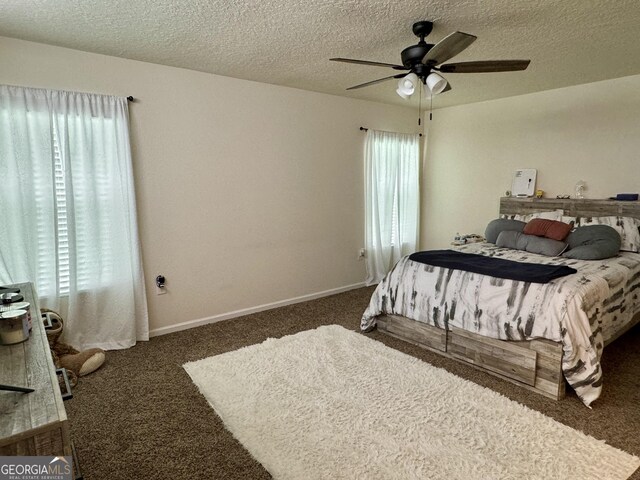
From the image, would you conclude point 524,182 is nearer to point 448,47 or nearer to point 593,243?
point 593,243

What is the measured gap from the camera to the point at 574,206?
4.07 m

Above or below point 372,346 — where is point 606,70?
above

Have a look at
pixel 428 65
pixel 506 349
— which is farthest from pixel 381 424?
pixel 428 65

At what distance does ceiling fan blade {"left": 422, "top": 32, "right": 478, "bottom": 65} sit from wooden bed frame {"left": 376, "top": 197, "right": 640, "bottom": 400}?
1866mm

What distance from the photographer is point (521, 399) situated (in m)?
2.39

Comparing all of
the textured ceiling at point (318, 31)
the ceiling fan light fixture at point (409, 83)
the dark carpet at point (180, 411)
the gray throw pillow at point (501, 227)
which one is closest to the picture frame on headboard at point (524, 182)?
the gray throw pillow at point (501, 227)

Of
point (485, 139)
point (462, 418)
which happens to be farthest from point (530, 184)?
point (462, 418)

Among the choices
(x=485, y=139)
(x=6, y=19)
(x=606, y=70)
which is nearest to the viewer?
(x=6, y=19)

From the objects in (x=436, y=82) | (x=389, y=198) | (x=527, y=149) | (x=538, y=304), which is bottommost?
(x=538, y=304)

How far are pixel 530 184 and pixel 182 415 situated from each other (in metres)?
4.30

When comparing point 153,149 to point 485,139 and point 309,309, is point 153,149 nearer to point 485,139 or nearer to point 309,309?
point 309,309

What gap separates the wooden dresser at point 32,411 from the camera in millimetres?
894

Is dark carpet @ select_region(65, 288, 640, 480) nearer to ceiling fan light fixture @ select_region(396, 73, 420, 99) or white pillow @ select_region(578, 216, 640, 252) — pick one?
white pillow @ select_region(578, 216, 640, 252)

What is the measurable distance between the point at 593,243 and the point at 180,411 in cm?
358
